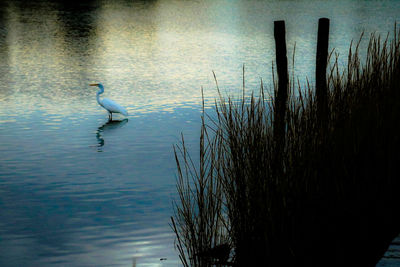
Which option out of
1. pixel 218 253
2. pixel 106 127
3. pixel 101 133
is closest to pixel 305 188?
pixel 218 253

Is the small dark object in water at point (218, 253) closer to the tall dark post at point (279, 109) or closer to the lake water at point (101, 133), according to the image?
the tall dark post at point (279, 109)

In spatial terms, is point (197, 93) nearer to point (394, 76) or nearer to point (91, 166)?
point (91, 166)

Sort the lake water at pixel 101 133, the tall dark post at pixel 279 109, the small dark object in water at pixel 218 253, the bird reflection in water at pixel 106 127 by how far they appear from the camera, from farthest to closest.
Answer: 1. the bird reflection in water at pixel 106 127
2. the lake water at pixel 101 133
3. the tall dark post at pixel 279 109
4. the small dark object in water at pixel 218 253

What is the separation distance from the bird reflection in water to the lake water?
3 cm

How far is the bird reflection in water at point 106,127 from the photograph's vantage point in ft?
31.9

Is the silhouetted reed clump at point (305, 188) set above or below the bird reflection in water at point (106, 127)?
above

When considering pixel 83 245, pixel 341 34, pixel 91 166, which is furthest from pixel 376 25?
pixel 83 245

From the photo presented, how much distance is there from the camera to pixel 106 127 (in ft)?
35.7

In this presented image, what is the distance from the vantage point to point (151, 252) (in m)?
5.47

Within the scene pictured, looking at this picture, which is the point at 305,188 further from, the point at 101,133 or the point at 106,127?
the point at 106,127

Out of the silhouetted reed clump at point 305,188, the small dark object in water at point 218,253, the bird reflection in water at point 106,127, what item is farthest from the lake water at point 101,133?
the silhouetted reed clump at point 305,188

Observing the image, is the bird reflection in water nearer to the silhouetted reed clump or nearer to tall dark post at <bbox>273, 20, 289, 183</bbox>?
tall dark post at <bbox>273, 20, 289, 183</bbox>

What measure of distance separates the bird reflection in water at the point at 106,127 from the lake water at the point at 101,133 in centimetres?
3

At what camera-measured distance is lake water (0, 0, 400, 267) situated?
19.3 ft
